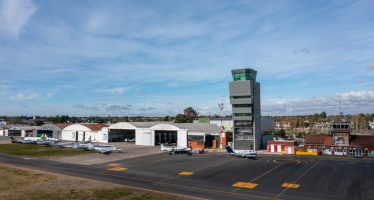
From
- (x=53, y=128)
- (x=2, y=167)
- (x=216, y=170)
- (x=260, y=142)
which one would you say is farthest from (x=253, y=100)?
(x=53, y=128)

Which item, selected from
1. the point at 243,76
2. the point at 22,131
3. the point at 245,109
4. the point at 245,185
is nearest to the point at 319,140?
the point at 245,109

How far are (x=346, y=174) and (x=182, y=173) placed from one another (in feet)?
112

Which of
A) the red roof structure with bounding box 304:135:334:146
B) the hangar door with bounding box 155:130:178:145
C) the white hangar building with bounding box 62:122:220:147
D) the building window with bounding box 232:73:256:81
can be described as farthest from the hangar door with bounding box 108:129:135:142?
the red roof structure with bounding box 304:135:334:146

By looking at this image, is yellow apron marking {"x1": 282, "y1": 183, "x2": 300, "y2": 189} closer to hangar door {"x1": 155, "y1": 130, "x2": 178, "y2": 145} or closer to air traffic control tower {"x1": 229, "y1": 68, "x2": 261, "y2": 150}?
air traffic control tower {"x1": 229, "y1": 68, "x2": 261, "y2": 150}

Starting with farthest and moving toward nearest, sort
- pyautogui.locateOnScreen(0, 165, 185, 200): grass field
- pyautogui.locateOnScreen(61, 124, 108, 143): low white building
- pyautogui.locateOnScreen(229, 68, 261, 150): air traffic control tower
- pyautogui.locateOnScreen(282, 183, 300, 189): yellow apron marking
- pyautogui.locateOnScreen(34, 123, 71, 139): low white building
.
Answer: pyautogui.locateOnScreen(34, 123, 71, 139): low white building → pyautogui.locateOnScreen(61, 124, 108, 143): low white building → pyautogui.locateOnScreen(229, 68, 261, 150): air traffic control tower → pyautogui.locateOnScreen(282, 183, 300, 189): yellow apron marking → pyautogui.locateOnScreen(0, 165, 185, 200): grass field

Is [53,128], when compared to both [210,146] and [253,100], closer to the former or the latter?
[210,146]

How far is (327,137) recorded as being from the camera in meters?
110

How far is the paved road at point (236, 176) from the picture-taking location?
50.3m

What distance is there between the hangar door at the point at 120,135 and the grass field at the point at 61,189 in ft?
267

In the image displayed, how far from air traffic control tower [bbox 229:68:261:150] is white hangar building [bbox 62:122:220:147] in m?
12.2

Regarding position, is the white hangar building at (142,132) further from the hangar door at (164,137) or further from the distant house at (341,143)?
the distant house at (341,143)

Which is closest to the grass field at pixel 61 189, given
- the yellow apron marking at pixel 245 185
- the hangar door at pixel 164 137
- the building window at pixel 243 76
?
the yellow apron marking at pixel 245 185

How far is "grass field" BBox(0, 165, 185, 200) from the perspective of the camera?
4669cm

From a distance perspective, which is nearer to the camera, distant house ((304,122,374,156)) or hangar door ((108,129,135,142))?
distant house ((304,122,374,156))
